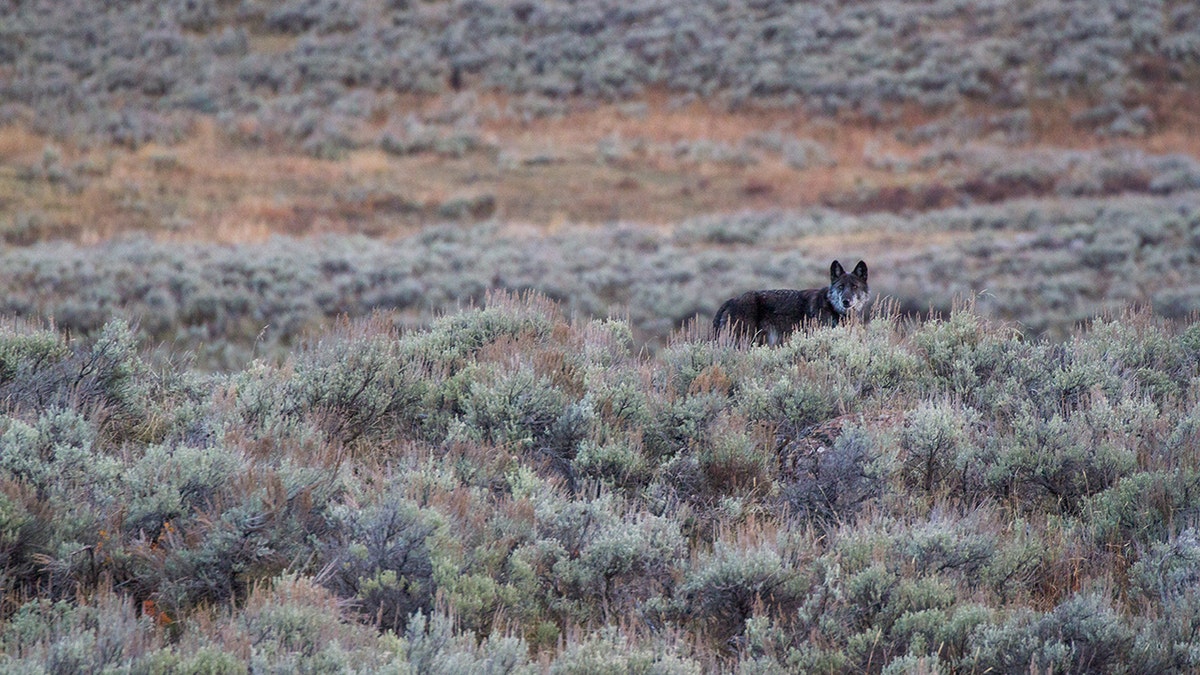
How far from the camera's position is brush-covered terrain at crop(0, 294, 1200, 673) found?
3.92m

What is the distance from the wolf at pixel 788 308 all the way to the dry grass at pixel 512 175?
19733mm

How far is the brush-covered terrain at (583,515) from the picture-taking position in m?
3.92

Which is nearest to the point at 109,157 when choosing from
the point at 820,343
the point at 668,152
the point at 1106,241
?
the point at 668,152

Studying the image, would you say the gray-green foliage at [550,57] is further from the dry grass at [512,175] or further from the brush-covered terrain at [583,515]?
the brush-covered terrain at [583,515]

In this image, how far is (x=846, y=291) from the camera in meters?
9.13

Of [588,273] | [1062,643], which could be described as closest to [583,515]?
[1062,643]

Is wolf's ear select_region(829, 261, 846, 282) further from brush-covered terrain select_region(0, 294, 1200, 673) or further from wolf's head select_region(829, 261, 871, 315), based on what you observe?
brush-covered terrain select_region(0, 294, 1200, 673)

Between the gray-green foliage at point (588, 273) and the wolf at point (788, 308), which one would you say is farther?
the gray-green foliage at point (588, 273)

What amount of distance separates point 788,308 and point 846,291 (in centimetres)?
56

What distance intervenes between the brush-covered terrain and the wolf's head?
6.82 ft

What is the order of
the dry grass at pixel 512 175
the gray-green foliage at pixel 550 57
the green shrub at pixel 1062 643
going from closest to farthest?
1. the green shrub at pixel 1062 643
2. the dry grass at pixel 512 175
3. the gray-green foliage at pixel 550 57

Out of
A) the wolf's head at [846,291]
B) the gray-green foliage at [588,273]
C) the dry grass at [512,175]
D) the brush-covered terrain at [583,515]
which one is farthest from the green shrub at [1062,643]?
the dry grass at [512,175]

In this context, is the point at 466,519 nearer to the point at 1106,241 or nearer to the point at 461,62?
the point at 1106,241

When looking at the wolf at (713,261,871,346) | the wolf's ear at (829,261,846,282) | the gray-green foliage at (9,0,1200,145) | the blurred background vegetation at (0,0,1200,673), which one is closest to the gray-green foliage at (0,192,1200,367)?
the blurred background vegetation at (0,0,1200,673)
